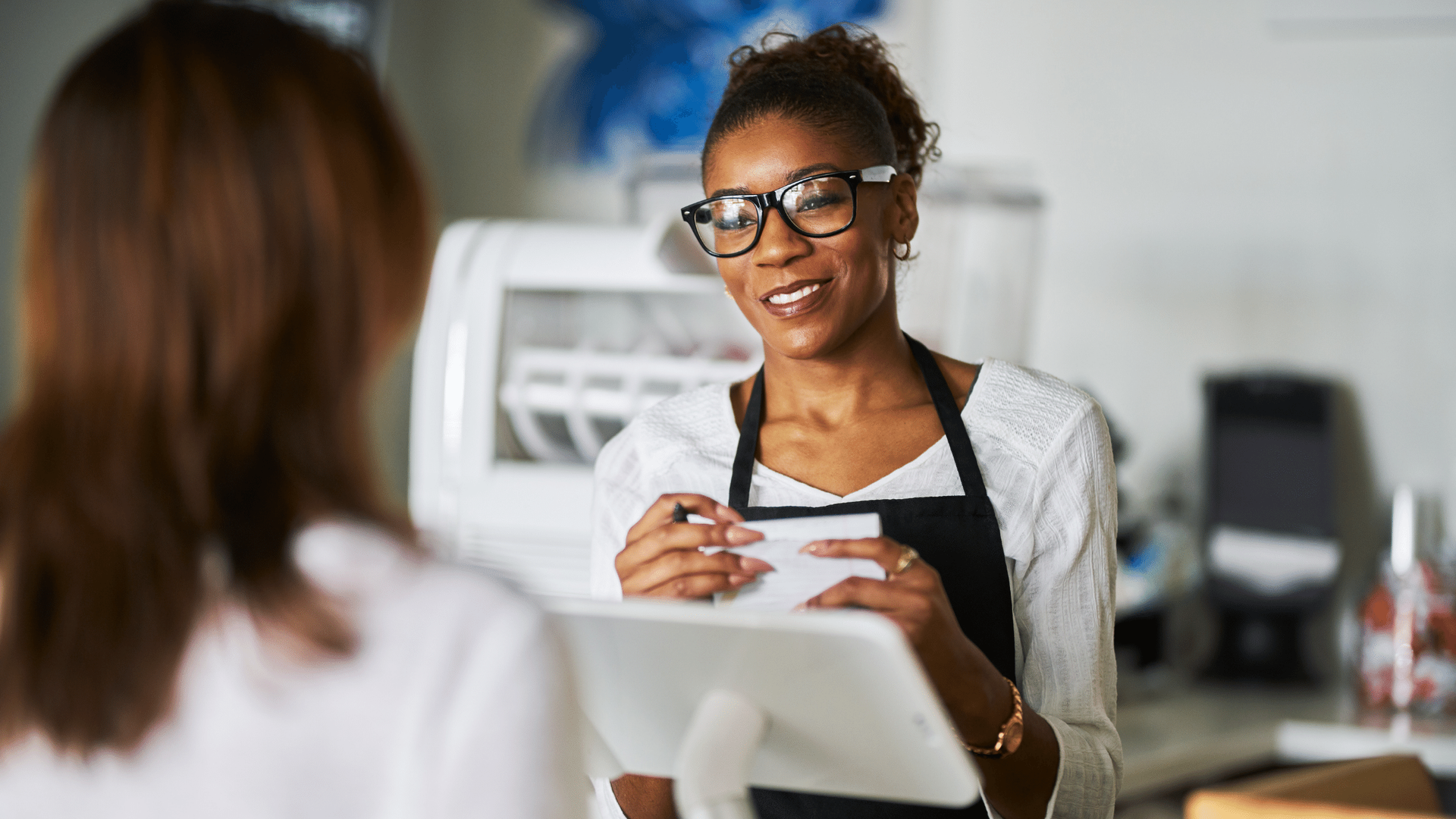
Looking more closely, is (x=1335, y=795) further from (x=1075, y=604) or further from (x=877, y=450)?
(x=877, y=450)

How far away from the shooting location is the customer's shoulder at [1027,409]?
1.20 meters

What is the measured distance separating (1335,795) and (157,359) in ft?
4.04

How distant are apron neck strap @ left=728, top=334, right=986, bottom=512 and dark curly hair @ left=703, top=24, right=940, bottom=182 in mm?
217

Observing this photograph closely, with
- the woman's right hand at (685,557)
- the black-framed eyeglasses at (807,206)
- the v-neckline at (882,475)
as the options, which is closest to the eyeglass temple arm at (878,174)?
the black-framed eyeglasses at (807,206)

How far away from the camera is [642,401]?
1993mm

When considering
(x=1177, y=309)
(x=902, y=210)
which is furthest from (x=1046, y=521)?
(x=1177, y=309)

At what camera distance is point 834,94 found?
122cm

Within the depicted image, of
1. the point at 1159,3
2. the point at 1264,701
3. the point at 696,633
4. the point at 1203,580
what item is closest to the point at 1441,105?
the point at 1159,3

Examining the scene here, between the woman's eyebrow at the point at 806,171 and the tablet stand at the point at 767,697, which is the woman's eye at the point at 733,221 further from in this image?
the tablet stand at the point at 767,697

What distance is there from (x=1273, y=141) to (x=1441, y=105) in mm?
310

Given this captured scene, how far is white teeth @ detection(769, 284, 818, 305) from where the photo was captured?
120cm

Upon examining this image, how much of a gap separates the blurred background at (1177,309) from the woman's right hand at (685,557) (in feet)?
3.03

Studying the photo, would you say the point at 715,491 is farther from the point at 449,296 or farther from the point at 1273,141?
the point at 1273,141

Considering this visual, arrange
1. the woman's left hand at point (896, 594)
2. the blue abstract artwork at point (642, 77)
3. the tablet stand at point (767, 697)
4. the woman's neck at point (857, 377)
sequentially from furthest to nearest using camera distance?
the blue abstract artwork at point (642, 77)
the woman's neck at point (857, 377)
the woman's left hand at point (896, 594)
the tablet stand at point (767, 697)
